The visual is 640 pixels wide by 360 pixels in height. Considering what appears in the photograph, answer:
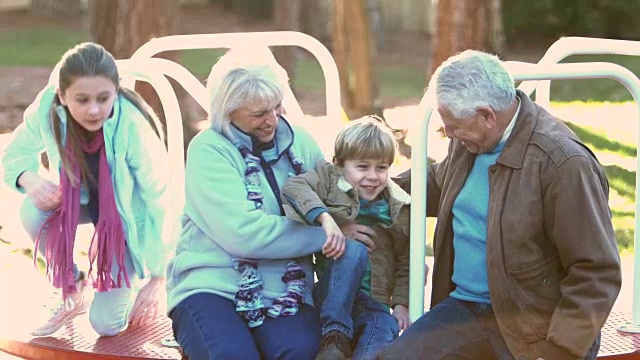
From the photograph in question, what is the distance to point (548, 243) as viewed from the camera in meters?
3.76

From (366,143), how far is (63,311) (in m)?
1.47

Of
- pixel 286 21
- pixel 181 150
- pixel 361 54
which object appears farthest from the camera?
pixel 286 21

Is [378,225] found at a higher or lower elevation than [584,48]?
lower

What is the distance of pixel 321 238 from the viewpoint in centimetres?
407

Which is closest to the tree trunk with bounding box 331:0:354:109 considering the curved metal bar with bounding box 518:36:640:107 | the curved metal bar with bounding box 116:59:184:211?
the curved metal bar with bounding box 116:59:184:211

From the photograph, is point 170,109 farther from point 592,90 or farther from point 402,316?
point 592,90

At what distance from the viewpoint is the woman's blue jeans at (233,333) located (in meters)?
3.94

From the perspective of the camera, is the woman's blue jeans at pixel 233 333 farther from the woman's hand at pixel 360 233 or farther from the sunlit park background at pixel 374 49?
the sunlit park background at pixel 374 49

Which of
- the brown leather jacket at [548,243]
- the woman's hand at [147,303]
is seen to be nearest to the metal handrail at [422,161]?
the brown leather jacket at [548,243]

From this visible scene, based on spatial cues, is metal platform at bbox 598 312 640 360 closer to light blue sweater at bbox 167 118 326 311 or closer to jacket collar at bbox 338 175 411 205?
jacket collar at bbox 338 175 411 205

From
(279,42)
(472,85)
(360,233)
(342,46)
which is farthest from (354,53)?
(472,85)

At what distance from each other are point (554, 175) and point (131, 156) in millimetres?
1690

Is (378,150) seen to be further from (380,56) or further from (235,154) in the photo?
(380,56)

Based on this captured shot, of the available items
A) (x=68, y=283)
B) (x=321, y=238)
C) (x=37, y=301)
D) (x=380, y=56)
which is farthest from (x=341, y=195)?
(x=380, y=56)
